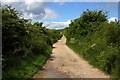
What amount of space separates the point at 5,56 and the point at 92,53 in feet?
33.2

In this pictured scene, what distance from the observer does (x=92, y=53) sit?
26.0 m

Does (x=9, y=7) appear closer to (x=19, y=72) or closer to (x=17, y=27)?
(x=17, y=27)

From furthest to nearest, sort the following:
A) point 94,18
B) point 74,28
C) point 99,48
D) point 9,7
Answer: point 74,28
point 94,18
point 99,48
point 9,7

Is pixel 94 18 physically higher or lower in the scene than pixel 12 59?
higher

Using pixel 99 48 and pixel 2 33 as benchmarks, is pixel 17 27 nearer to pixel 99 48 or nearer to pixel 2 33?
pixel 2 33

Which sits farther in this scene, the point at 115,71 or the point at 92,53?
the point at 92,53

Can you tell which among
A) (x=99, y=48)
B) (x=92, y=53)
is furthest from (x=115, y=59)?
(x=92, y=53)

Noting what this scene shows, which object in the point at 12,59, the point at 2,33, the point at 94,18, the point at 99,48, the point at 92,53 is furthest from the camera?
the point at 94,18

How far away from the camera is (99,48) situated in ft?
79.5

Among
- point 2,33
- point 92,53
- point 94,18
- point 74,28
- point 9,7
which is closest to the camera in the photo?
point 2,33

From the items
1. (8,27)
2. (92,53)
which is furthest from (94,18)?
(8,27)

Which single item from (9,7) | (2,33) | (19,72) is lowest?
(19,72)

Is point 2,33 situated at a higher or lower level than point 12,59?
higher

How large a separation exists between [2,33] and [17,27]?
70.6 inches
